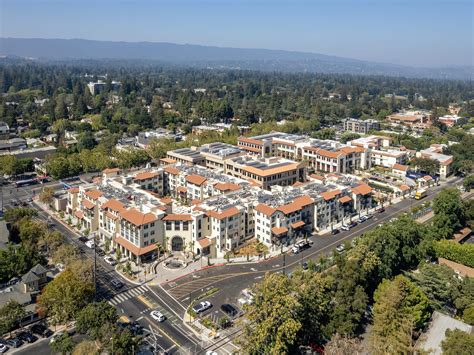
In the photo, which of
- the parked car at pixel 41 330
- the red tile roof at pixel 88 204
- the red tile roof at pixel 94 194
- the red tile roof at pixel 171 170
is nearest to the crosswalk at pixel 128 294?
the parked car at pixel 41 330

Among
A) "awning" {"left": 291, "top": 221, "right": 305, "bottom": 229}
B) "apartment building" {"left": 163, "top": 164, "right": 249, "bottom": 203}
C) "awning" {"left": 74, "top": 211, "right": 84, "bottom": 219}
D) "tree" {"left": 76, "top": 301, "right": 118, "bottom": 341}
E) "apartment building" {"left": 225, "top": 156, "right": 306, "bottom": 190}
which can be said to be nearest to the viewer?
"tree" {"left": 76, "top": 301, "right": 118, "bottom": 341}

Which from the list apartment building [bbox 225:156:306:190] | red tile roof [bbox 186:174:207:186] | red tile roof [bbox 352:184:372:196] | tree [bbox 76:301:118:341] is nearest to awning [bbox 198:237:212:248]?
red tile roof [bbox 186:174:207:186]

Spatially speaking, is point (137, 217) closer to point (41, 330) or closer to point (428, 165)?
point (41, 330)

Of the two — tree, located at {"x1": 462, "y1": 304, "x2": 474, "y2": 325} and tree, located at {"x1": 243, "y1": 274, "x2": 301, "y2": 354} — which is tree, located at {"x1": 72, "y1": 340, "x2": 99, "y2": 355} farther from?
tree, located at {"x1": 462, "y1": 304, "x2": 474, "y2": 325}

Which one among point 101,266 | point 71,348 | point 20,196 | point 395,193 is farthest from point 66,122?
point 71,348

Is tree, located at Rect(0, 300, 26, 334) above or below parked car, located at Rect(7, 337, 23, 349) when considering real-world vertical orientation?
above

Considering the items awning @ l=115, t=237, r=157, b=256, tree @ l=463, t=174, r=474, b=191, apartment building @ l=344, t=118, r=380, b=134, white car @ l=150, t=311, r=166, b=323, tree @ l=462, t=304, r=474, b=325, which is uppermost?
apartment building @ l=344, t=118, r=380, b=134

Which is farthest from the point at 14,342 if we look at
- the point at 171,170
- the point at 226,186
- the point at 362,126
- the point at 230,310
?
the point at 362,126

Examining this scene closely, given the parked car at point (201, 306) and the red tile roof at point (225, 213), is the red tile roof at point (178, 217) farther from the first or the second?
the parked car at point (201, 306)
